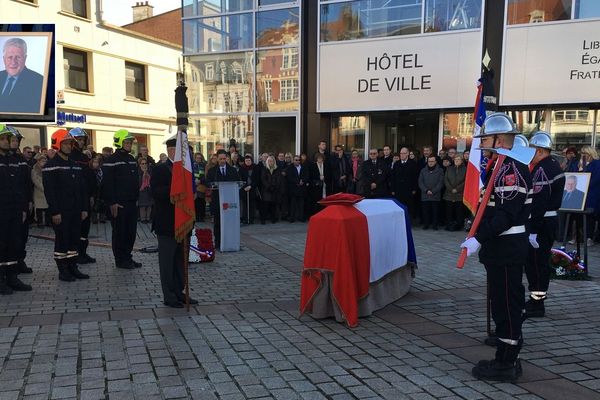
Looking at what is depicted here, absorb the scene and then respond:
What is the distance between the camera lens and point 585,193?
7305mm

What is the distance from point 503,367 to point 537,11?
35.7ft

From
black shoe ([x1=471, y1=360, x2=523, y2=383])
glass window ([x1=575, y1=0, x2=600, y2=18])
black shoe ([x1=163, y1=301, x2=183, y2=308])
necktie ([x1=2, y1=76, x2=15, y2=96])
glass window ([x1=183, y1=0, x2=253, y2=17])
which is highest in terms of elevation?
glass window ([x1=183, y1=0, x2=253, y2=17])

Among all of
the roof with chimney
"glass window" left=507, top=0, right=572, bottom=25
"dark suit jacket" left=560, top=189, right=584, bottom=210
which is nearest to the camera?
"dark suit jacket" left=560, top=189, right=584, bottom=210

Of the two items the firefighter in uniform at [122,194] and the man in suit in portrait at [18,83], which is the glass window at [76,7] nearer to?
the firefighter in uniform at [122,194]

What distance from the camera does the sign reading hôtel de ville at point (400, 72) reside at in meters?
12.6

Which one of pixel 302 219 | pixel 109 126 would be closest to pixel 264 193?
pixel 302 219

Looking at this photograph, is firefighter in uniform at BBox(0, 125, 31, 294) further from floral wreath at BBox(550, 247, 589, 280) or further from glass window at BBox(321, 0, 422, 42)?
glass window at BBox(321, 0, 422, 42)

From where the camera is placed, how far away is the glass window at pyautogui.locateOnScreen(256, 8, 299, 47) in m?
14.5

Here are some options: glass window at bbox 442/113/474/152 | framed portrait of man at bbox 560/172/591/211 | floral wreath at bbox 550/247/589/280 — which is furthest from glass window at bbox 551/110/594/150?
floral wreath at bbox 550/247/589/280

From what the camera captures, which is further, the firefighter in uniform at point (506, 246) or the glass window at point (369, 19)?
the glass window at point (369, 19)

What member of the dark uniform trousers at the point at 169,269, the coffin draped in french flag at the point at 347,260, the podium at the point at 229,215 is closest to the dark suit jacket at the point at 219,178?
the podium at the point at 229,215

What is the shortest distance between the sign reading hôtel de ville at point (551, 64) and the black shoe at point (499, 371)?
975 cm

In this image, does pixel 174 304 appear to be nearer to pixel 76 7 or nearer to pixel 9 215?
pixel 9 215

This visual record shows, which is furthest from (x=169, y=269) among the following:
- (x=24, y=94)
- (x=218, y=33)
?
(x=218, y=33)
